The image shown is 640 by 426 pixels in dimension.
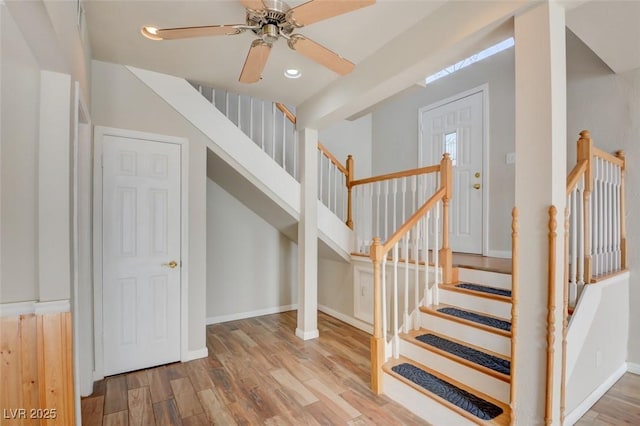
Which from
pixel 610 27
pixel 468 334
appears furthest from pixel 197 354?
pixel 610 27

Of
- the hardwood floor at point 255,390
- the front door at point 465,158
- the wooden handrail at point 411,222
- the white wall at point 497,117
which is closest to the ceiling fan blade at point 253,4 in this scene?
the wooden handrail at point 411,222

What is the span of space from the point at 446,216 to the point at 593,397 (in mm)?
1663

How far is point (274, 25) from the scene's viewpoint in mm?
1724

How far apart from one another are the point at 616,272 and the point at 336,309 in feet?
9.52

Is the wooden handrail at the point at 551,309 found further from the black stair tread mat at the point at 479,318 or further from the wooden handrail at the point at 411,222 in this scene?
the wooden handrail at the point at 411,222

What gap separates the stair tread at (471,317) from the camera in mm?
2244

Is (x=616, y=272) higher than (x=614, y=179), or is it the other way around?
(x=614, y=179)

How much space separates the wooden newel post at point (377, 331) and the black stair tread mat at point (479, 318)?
61cm

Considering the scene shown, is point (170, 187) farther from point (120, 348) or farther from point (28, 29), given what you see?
point (28, 29)

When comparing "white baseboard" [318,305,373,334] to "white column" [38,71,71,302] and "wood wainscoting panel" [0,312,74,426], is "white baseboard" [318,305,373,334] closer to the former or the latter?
"wood wainscoting panel" [0,312,74,426]

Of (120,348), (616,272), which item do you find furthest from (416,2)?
(120,348)

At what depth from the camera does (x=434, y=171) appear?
303 cm

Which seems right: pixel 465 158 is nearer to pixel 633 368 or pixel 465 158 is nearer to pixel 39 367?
pixel 633 368

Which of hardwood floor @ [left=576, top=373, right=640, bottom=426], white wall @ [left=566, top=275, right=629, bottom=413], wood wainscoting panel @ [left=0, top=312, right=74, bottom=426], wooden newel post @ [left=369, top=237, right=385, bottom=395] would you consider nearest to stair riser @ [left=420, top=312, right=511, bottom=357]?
white wall @ [left=566, top=275, right=629, bottom=413]
